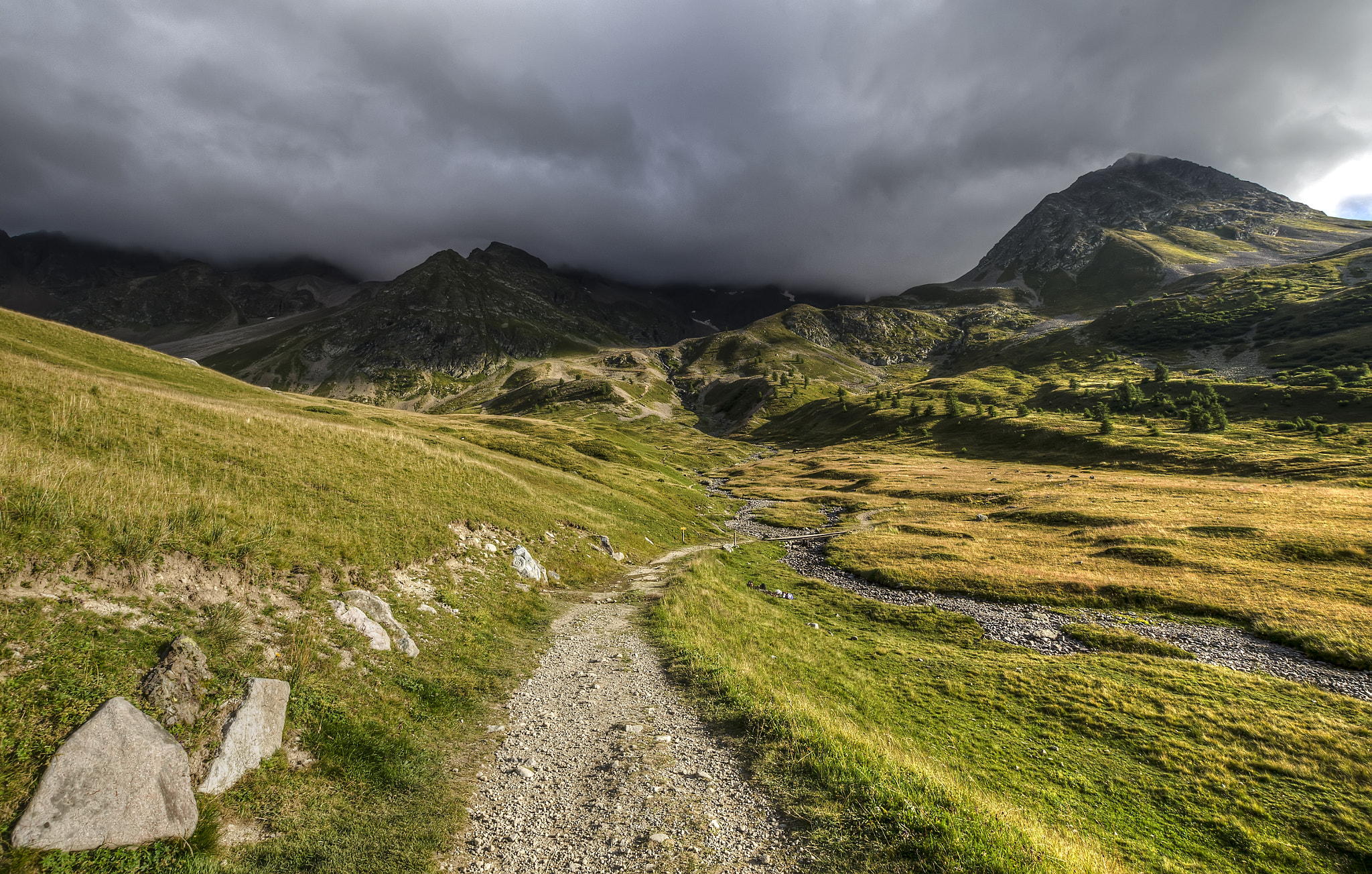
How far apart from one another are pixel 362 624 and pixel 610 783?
903 cm

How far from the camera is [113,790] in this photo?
23.5 ft

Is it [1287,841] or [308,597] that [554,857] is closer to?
[308,597]

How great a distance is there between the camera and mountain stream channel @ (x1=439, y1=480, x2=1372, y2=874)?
835 centimetres

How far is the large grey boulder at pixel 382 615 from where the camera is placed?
583 inches

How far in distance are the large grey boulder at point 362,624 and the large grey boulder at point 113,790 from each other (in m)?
5.78

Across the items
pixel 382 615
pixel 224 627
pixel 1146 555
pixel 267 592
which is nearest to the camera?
pixel 224 627

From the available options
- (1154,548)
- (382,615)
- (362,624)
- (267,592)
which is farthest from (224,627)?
(1154,548)

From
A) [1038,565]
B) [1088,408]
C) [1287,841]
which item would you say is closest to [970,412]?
[1088,408]

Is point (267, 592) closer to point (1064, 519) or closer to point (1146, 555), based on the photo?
point (1146, 555)

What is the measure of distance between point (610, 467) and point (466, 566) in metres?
49.5

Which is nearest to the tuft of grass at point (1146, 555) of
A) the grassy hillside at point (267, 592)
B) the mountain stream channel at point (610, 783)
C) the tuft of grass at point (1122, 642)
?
the tuft of grass at point (1122, 642)

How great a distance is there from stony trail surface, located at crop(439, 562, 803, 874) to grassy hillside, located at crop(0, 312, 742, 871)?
0.98 metres

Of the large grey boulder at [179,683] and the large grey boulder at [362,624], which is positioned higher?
the large grey boulder at [179,683]

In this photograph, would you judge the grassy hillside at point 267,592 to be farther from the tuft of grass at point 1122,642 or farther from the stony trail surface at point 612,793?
the tuft of grass at point 1122,642
